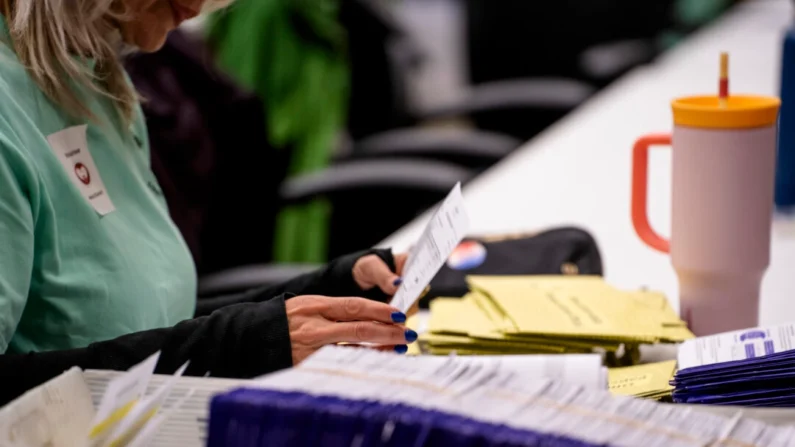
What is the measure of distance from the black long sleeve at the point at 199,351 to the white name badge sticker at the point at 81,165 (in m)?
0.22

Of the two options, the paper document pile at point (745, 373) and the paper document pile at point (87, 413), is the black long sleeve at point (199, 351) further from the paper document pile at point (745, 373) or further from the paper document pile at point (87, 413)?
the paper document pile at point (745, 373)

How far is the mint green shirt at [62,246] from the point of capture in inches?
34.0

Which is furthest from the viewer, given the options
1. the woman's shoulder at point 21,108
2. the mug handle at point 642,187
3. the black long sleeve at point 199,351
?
the mug handle at point 642,187

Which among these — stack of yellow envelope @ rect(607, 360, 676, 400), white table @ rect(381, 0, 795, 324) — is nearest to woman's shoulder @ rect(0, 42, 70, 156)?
stack of yellow envelope @ rect(607, 360, 676, 400)

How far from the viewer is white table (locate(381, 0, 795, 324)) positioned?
1483mm

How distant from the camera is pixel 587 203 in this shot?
187cm

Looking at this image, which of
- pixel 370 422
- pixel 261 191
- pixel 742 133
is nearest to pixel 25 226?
pixel 370 422

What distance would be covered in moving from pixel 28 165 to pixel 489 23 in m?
3.56

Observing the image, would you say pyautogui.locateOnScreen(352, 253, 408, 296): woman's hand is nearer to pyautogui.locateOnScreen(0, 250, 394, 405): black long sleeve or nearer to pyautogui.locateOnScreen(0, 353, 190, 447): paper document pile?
pyautogui.locateOnScreen(0, 250, 394, 405): black long sleeve

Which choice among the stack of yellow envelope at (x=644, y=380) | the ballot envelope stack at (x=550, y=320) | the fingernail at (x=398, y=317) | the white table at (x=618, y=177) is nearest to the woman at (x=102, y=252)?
the fingernail at (x=398, y=317)

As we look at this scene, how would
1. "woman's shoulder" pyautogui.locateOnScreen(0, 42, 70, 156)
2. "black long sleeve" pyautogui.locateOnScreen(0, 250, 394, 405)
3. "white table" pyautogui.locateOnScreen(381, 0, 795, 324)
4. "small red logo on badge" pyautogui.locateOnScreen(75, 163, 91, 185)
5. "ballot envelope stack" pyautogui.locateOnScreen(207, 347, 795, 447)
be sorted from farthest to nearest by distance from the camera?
"white table" pyautogui.locateOnScreen(381, 0, 795, 324) < "small red logo on badge" pyautogui.locateOnScreen(75, 163, 91, 185) < "woman's shoulder" pyautogui.locateOnScreen(0, 42, 70, 156) < "black long sleeve" pyautogui.locateOnScreen(0, 250, 394, 405) < "ballot envelope stack" pyautogui.locateOnScreen(207, 347, 795, 447)

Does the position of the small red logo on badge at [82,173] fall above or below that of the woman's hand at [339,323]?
above

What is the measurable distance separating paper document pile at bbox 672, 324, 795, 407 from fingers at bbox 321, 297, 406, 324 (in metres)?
0.26

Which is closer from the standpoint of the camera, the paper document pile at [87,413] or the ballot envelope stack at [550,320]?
the paper document pile at [87,413]
